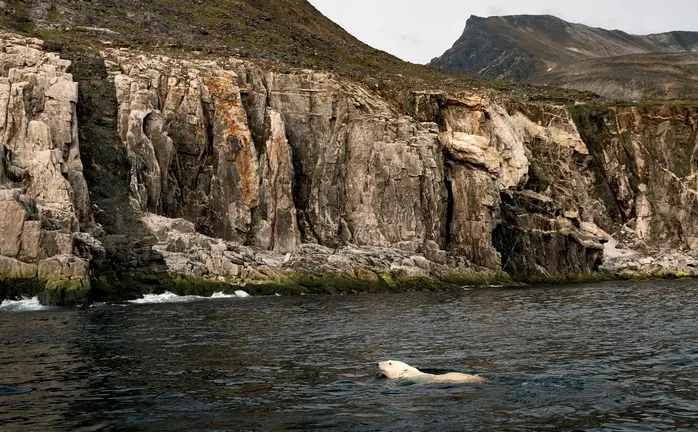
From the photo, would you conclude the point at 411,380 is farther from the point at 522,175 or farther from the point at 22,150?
the point at 522,175

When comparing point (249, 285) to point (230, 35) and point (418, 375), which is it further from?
point (230, 35)

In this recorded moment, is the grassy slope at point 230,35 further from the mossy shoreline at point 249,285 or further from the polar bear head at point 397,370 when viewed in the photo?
the polar bear head at point 397,370

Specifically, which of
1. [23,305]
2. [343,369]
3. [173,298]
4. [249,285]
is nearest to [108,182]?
[173,298]

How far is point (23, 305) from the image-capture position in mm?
53281

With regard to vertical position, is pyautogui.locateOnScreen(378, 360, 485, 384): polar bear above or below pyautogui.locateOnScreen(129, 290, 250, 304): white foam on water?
above

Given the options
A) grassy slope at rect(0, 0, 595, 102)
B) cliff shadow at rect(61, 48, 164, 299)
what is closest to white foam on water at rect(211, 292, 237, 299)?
cliff shadow at rect(61, 48, 164, 299)

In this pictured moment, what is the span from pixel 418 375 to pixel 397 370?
0.70 m

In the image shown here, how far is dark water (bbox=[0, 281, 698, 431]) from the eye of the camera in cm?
1845

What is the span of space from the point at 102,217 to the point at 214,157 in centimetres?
1746

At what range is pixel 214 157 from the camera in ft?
279

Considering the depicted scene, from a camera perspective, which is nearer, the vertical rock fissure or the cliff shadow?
Answer: the cliff shadow

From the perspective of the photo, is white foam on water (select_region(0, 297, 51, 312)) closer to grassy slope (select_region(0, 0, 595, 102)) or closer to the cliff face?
the cliff face

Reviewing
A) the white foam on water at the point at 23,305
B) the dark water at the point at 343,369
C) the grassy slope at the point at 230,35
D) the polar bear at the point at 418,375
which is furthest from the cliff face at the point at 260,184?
the polar bear at the point at 418,375

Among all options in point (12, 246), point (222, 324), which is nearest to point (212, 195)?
point (12, 246)
